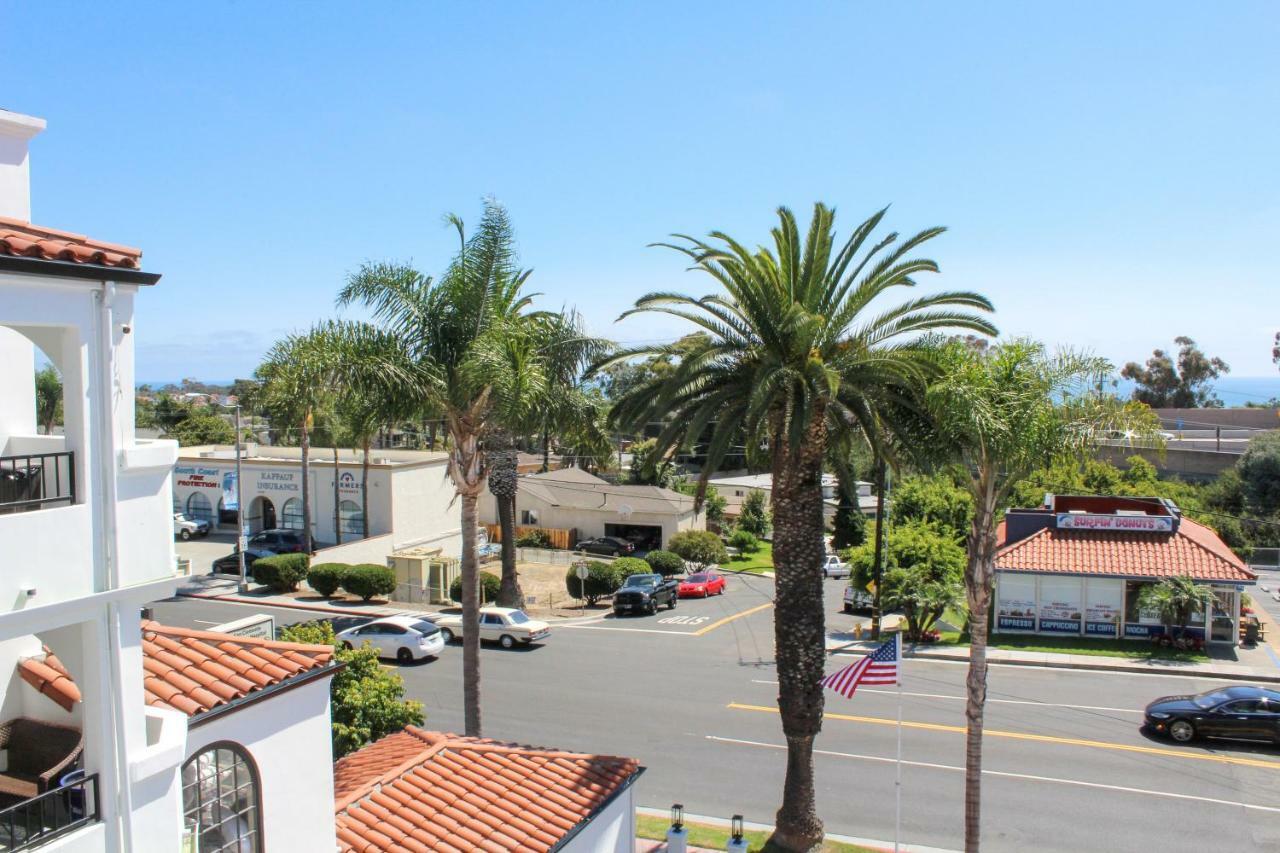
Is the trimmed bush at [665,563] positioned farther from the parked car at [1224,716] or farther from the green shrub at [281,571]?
the parked car at [1224,716]

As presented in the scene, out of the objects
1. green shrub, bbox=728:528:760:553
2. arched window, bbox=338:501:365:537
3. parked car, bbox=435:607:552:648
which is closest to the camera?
parked car, bbox=435:607:552:648

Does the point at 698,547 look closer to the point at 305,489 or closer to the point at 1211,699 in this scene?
the point at 305,489

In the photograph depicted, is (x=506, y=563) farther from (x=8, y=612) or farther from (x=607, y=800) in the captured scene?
(x=8, y=612)

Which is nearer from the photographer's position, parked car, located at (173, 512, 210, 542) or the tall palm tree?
the tall palm tree

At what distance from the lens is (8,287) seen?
5.82 m

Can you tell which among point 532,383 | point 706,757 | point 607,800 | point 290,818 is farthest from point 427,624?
point 290,818

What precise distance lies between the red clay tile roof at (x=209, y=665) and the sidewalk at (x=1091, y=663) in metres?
23.3

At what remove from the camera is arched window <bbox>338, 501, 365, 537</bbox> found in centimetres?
4438

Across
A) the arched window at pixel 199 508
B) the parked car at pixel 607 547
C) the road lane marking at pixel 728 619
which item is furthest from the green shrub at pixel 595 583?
the arched window at pixel 199 508

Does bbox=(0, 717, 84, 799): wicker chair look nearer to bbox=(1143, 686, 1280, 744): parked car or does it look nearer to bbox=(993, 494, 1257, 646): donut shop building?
bbox=(1143, 686, 1280, 744): parked car

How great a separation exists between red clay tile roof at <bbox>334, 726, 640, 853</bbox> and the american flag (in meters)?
4.27

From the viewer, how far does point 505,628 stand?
2934 centimetres

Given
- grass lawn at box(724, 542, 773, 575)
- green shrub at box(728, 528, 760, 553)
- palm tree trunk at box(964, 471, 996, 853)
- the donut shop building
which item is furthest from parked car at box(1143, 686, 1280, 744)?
green shrub at box(728, 528, 760, 553)

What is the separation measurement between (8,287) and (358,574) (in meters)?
32.1
